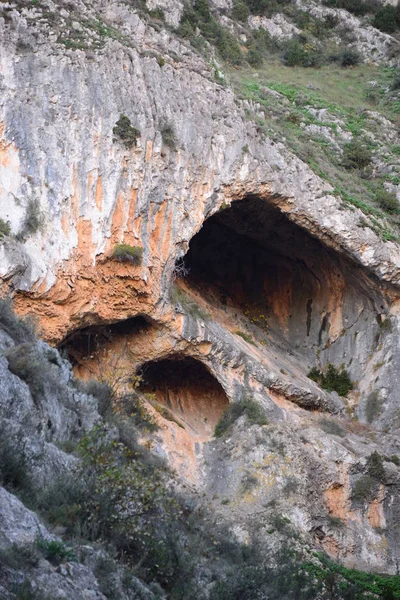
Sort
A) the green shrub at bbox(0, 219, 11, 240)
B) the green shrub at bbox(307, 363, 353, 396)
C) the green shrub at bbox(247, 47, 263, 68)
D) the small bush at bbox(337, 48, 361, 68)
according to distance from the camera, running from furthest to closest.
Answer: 1. the small bush at bbox(337, 48, 361, 68)
2. the green shrub at bbox(247, 47, 263, 68)
3. the green shrub at bbox(307, 363, 353, 396)
4. the green shrub at bbox(0, 219, 11, 240)

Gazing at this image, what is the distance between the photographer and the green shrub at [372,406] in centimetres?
2248

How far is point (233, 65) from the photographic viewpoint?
37.7 metres

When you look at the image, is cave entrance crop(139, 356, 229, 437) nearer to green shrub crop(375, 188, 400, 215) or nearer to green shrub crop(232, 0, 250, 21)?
green shrub crop(375, 188, 400, 215)

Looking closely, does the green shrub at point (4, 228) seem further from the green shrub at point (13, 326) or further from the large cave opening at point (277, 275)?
the large cave opening at point (277, 275)

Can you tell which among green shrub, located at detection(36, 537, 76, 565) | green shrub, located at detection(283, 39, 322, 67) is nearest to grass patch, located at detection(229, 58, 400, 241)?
green shrub, located at detection(283, 39, 322, 67)

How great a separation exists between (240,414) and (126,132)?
839 cm

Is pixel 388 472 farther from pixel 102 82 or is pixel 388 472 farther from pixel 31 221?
pixel 102 82

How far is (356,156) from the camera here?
29.4 meters

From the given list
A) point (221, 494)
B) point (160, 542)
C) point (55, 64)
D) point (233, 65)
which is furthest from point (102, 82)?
point (233, 65)

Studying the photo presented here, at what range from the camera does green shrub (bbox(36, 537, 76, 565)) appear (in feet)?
23.1

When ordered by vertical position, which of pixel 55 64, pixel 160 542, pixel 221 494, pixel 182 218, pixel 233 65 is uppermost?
pixel 233 65

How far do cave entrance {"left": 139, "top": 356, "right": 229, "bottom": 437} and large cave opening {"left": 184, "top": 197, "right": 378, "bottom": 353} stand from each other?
3.17 meters

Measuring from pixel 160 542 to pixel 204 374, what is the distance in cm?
1373

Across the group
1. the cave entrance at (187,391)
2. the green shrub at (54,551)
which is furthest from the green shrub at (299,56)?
the green shrub at (54,551)
